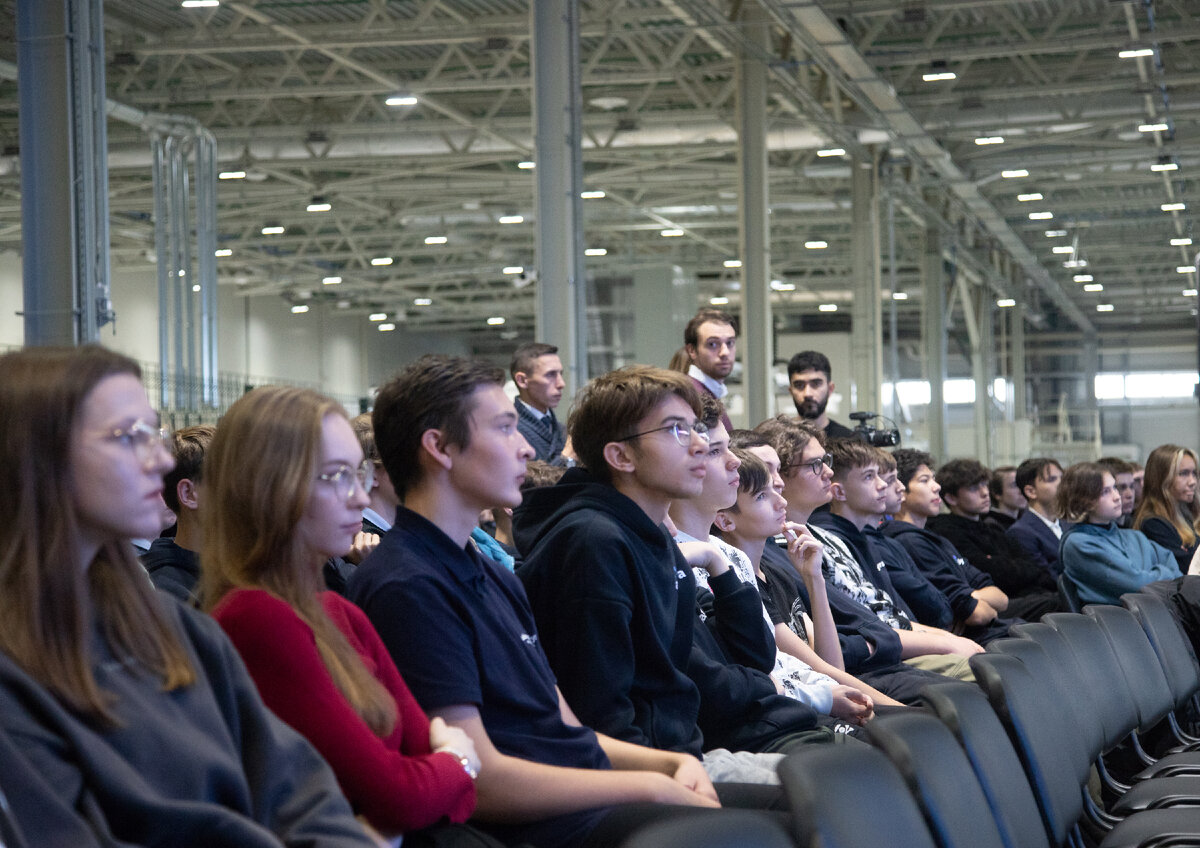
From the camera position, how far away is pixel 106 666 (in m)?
1.52

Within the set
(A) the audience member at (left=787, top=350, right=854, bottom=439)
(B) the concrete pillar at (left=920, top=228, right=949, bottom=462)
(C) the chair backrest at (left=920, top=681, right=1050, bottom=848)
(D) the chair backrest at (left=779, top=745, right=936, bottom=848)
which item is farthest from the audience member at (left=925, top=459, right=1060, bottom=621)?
(B) the concrete pillar at (left=920, top=228, right=949, bottom=462)

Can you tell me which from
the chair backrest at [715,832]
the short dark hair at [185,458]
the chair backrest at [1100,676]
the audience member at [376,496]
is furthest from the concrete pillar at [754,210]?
the chair backrest at [715,832]

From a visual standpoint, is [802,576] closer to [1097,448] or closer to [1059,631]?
[1059,631]

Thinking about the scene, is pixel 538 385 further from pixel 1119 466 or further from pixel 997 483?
pixel 997 483

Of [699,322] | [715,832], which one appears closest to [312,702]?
[715,832]

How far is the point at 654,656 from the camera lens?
2738 millimetres

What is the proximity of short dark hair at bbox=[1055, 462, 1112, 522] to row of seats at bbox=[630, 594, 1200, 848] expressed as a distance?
1.58 meters

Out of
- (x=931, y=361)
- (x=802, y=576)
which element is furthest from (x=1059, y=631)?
(x=931, y=361)

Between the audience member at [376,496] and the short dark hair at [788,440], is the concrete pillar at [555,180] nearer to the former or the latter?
the short dark hair at [788,440]

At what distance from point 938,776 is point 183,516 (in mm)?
1902

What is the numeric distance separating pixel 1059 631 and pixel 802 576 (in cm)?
75

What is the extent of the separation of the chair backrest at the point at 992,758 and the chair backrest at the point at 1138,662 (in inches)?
65.5

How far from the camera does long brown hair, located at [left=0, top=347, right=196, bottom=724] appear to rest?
4.79 feet

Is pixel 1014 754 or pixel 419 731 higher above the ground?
pixel 419 731
